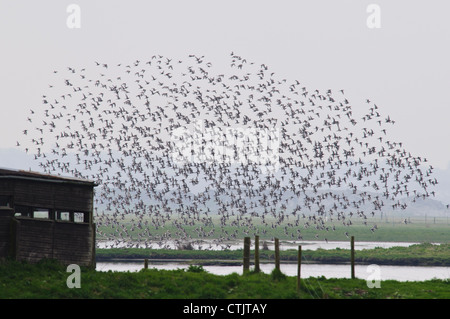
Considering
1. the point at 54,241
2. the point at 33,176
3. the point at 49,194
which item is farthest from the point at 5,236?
the point at 33,176

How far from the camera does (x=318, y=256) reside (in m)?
104

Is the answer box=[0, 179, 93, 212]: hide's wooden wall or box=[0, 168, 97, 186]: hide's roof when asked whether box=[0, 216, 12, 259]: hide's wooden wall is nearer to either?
box=[0, 179, 93, 212]: hide's wooden wall

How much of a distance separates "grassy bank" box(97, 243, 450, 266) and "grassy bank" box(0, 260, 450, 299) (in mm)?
59021

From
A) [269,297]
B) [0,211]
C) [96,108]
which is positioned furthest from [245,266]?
[96,108]

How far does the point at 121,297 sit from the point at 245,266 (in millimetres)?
9987

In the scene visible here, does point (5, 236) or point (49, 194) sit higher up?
point (49, 194)

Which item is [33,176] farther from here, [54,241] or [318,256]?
[318,256]

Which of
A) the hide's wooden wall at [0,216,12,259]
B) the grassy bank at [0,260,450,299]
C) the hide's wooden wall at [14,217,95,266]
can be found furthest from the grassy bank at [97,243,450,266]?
the hide's wooden wall at [0,216,12,259]

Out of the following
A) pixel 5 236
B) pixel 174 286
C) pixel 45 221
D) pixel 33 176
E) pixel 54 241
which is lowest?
pixel 174 286

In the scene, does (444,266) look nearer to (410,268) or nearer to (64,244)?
(410,268)

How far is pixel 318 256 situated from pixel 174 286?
7016 centimetres

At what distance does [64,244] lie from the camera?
40.6 metres

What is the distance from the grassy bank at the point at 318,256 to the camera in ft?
334

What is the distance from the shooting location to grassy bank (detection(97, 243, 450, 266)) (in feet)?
334
